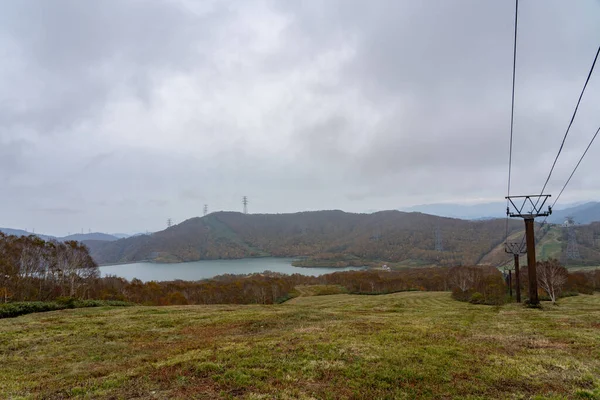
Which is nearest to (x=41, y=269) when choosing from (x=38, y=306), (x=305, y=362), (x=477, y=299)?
(x=38, y=306)

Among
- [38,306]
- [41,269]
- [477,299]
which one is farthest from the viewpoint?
[41,269]

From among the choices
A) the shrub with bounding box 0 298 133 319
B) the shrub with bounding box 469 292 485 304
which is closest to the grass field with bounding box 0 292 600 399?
the shrub with bounding box 0 298 133 319

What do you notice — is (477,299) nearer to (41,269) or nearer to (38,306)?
(38,306)

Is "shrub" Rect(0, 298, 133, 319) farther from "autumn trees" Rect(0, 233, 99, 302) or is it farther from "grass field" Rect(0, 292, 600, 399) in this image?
"autumn trees" Rect(0, 233, 99, 302)

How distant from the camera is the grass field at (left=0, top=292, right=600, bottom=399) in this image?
8914 millimetres

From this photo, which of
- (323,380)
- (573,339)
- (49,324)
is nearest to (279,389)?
(323,380)

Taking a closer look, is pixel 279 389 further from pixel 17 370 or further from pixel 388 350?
pixel 17 370

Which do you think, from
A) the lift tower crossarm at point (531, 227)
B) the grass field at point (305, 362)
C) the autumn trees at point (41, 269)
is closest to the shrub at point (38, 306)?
the grass field at point (305, 362)

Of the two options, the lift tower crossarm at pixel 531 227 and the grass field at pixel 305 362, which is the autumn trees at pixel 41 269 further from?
→ the lift tower crossarm at pixel 531 227

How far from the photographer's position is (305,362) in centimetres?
1120

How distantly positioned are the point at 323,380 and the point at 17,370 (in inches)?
457

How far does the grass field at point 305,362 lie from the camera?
29.2ft

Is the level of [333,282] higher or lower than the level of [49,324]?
lower

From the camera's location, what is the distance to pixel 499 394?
28.2 ft
